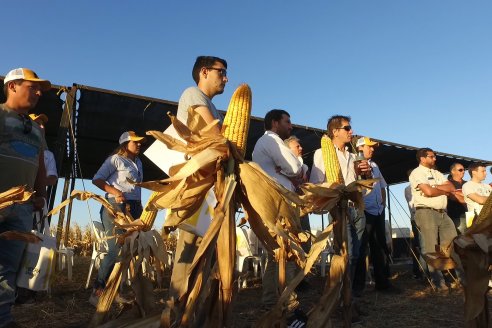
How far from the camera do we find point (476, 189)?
224 inches

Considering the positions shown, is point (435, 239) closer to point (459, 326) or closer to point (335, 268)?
point (459, 326)

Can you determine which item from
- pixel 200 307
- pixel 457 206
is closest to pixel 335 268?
pixel 200 307

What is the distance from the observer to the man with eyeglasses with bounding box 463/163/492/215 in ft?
18.1

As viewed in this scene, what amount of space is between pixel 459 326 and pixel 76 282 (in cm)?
505

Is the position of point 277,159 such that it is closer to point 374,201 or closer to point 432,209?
point 374,201

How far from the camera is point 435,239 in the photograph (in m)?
4.93

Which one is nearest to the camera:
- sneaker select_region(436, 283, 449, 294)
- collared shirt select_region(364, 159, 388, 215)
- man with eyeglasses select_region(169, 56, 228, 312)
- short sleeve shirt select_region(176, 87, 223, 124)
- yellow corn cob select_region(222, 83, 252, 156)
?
yellow corn cob select_region(222, 83, 252, 156)

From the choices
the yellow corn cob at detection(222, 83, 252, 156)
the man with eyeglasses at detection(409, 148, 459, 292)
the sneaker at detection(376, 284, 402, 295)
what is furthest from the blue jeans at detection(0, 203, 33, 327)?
the man with eyeglasses at detection(409, 148, 459, 292)

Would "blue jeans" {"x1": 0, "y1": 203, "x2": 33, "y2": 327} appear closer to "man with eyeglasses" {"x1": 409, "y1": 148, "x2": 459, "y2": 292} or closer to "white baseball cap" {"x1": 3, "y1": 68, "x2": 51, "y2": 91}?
"white baseball cap" {"x1": 3, "y1": 68, "x2": 51, "y2": 91}

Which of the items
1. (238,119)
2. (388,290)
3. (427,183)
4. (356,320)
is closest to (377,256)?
(388,290)

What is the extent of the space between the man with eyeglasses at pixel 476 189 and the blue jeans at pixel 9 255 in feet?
17.6

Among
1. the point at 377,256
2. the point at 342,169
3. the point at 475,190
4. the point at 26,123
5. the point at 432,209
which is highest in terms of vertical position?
the point at 26,123

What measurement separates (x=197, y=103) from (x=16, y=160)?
1.30 metres

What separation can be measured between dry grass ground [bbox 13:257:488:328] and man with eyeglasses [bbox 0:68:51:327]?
0.73 metres
